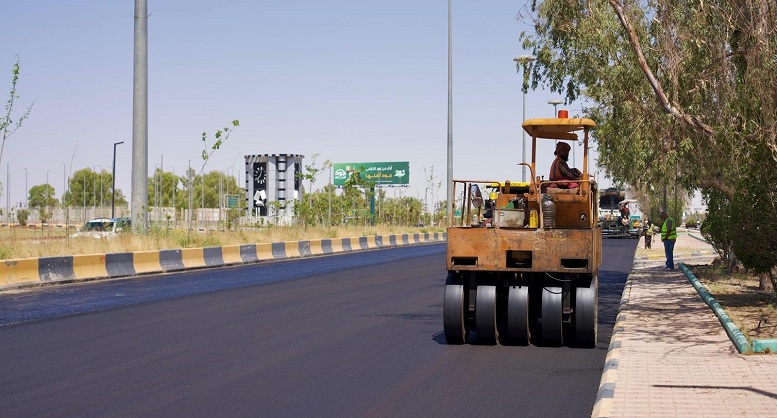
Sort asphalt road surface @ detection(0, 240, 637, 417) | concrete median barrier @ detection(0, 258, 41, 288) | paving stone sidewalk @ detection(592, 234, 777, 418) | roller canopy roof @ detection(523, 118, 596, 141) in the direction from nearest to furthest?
paving stone sidewalk @ detection(592, 234, 777, 418) < asphalt road surface @ detection(0, 240, 637, 417) < roller canopy roof @ detection(523, 118, 596, 141) < concrete median barrier @ detection(0, 258, 41, 288)

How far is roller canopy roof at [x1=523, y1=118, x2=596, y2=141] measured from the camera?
43.4ft

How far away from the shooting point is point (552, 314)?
1223 centimetres

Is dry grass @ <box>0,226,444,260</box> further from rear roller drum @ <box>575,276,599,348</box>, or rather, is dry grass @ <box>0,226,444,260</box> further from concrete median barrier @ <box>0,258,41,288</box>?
rear roller drum @ <box>575,276,599,348</box>

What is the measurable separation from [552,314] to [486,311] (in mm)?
813

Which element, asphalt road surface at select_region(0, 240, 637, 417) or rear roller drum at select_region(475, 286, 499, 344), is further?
rear roller drum at select_region(475, 286, 499, 344)

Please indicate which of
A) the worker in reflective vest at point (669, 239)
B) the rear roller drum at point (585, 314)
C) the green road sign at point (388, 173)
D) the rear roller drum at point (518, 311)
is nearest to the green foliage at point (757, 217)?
the rear roller drum at point (585, 314)

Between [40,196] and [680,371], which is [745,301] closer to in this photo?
[680,371]

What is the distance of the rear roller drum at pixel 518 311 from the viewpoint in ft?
40.1

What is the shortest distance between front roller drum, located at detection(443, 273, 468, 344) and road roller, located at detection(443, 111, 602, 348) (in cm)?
1

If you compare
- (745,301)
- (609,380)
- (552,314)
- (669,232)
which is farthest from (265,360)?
(669,232)

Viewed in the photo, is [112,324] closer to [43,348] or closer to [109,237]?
[43,348]

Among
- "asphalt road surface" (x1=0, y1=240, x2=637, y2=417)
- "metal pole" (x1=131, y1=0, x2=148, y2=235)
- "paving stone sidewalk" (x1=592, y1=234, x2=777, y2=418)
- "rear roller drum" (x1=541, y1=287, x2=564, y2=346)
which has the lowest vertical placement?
"asphalt road surface" (x1=0, y1=240, x2=637, y2=417)

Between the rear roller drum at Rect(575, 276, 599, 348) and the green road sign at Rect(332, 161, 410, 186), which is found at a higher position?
the green road sign at Rect(332, 161, 410, 186)

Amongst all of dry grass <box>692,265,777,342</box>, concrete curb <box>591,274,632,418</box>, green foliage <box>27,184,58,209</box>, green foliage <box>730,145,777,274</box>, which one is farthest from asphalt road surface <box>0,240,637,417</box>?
Answer: green foliage <box>27,184,58,209</box>
